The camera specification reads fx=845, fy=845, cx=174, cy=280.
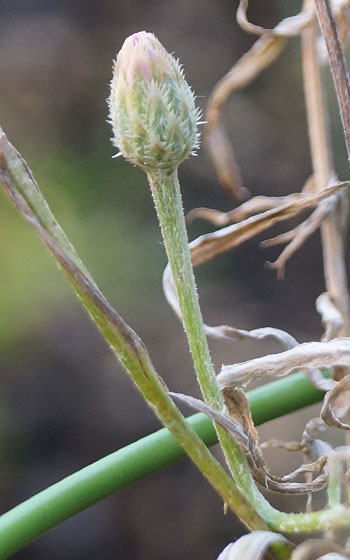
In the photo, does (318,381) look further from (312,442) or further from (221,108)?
(221,108)

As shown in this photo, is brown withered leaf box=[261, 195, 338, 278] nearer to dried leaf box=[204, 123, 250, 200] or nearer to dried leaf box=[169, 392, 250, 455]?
dried leaf box=[204, 123, 250, 200]

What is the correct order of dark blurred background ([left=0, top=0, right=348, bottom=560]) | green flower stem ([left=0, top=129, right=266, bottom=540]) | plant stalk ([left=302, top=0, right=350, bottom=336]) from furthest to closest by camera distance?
dark blurred background ([left=0, top=0, right=348, bottom=560]) → plant stalk ([left=302, top=0, right=350, bottom=336]) → green flower stem ([left=0, top=129, right=266, bottom=540])

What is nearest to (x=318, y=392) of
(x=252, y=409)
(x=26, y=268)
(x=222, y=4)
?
(x=252, y=409)

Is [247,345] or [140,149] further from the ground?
[140,149]

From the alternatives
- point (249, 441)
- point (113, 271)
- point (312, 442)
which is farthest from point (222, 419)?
point (113, 271)

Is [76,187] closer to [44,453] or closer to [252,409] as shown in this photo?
[44,453]

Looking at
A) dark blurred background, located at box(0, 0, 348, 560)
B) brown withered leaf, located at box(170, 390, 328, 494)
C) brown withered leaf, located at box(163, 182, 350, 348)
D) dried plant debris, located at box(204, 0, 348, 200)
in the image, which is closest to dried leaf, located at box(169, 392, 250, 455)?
brown withered leaf, located at box(170, 390, 328, 494)
